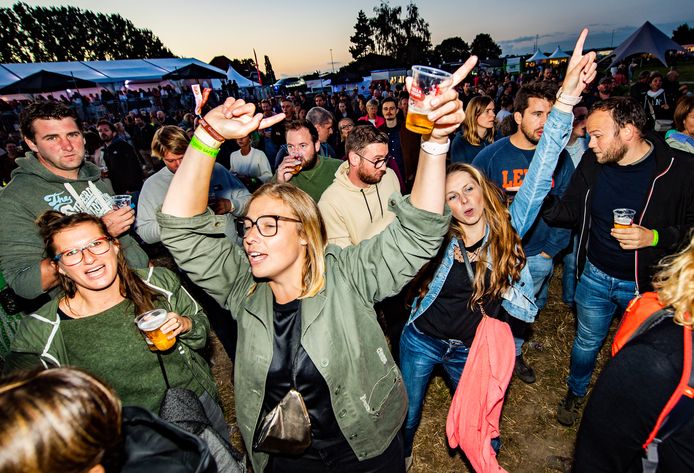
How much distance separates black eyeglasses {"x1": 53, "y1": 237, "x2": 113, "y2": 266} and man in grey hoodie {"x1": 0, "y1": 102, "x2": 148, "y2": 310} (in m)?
0.26

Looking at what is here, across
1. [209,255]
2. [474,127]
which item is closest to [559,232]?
[474,127]

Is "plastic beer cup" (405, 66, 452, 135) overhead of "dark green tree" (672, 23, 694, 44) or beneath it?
beneath

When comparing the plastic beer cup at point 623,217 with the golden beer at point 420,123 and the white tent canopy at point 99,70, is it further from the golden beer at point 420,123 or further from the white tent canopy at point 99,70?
the white tent canopy at point 99,70

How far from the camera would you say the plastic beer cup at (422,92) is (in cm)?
132

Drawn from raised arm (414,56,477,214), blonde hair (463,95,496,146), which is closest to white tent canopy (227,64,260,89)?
blonde hair (463,95,496,146)

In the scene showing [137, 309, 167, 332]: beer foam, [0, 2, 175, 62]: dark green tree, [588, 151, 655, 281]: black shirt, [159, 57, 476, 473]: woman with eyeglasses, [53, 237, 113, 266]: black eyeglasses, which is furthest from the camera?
[0, 2, 175, 62]: dark green tree

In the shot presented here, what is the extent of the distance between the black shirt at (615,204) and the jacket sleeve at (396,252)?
6.95ft

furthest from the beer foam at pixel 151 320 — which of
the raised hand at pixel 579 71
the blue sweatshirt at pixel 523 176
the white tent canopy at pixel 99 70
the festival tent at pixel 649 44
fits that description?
the white tent canopy at pixel 99 70

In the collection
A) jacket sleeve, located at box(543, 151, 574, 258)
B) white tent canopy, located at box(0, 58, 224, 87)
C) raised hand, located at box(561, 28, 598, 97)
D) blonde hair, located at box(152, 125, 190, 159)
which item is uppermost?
white tent canopy, located at box(0, 58, 224, 87)

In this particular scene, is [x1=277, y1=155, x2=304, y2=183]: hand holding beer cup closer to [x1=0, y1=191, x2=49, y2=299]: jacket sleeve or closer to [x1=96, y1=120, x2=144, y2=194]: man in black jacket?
[x1=0, y1=191, x2=49, y2=299]: jacket sleeve

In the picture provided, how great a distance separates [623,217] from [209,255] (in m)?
2.73

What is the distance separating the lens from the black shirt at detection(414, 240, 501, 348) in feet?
8.09

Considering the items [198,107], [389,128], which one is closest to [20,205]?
[198,107]

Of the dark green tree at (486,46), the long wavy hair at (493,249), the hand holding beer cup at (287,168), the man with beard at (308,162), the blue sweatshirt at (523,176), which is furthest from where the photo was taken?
the dark green tree at (486,46)
